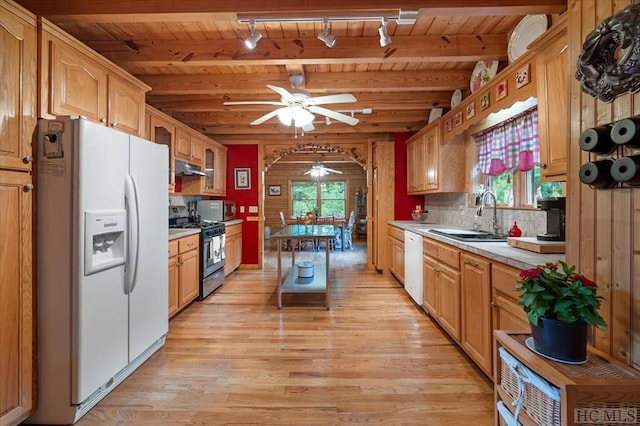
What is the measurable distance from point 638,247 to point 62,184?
267 centimetres

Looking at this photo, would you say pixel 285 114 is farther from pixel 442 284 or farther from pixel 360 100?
pixel 442 284

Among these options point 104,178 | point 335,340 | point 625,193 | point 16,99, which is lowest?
point 335,340

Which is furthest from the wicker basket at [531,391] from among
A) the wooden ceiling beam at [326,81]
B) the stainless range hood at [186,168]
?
the stainless range hood at [186,168]

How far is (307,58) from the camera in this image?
2602 mm

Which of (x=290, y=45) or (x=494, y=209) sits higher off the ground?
(x=290, y=45)

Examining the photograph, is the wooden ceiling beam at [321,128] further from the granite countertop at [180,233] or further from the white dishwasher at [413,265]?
the granite countertop at [180,233]

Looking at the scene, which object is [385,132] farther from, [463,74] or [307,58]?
[307,58]

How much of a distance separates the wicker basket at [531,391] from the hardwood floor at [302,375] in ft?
2.25

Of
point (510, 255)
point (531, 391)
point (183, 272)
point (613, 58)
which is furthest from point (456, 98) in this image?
point (183, 272)

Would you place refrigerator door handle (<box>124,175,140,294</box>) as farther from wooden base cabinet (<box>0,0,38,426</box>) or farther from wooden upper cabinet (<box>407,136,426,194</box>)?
wooden upper cabinet (<box>407,136,426,194</box>)

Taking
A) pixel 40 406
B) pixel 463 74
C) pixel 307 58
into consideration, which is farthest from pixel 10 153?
pixel 463 74

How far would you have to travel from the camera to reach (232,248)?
5066mm

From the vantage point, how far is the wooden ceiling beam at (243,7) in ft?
6.15

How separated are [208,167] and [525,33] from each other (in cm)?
435
